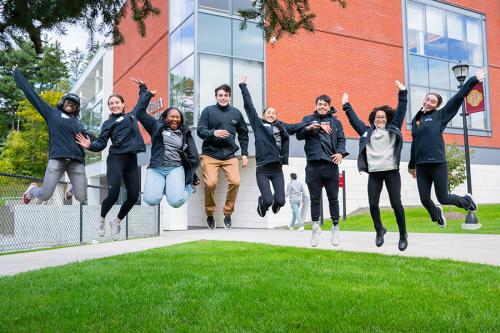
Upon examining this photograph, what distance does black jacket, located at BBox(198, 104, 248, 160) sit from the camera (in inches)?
312

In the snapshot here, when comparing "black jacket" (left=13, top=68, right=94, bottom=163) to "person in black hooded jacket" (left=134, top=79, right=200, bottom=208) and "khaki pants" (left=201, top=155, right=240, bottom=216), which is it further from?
"khaki pants" (left=201, top=155, right=240, bottom=216)

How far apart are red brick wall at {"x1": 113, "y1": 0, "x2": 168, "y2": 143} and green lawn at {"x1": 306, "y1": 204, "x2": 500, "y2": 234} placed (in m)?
9.77

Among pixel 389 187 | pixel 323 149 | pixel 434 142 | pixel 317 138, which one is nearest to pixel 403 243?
pixel 389 187

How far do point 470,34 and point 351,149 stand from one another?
10.3 meters

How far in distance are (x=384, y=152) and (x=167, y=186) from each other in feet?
10.2

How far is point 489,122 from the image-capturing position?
28375 mm

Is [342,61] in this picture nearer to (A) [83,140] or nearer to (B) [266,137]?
(B) [266,137]

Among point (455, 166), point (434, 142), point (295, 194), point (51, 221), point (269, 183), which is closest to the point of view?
point (434, 142)

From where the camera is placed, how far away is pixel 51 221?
1552 cm

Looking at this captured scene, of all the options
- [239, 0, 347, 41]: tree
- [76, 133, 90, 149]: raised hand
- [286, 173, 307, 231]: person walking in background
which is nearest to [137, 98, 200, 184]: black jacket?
[76, 133, 90, 149]: raised hand

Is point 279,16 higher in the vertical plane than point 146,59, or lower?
lower

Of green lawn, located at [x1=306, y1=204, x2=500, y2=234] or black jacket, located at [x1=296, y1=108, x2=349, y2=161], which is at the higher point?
black jacket, located at [x1=296, y1=108, x2=349, y2=161]

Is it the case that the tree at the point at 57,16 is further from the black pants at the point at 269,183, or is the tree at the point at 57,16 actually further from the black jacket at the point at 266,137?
the black pants at the point at 269,183

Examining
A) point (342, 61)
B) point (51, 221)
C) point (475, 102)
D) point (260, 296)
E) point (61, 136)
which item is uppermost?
point (342, 61)
